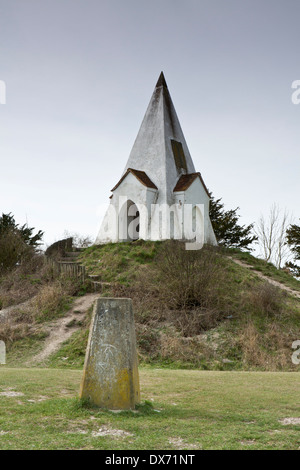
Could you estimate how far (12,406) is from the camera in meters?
5.57

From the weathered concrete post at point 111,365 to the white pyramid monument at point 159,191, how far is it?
55.9 feet

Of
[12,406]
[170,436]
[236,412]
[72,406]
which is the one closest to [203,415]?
[236,412]

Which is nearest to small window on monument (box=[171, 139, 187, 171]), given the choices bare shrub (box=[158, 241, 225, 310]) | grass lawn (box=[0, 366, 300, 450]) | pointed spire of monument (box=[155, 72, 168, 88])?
pointed spire of monument (box=[155, 72, 168, 88])

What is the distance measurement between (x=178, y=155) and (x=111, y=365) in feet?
69.3

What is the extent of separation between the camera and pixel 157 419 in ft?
17.4

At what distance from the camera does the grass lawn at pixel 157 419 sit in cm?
436

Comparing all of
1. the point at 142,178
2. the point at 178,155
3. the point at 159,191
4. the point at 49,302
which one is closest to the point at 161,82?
the point at 178,155

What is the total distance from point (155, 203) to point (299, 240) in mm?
12706

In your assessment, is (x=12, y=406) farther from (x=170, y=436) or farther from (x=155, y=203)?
(x=155, y=203)

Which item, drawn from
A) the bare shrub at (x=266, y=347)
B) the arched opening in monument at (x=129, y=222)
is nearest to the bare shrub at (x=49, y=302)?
the bare shrub at (x=266, y=347)

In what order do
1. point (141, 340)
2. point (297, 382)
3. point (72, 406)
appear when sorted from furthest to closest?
point (141, 340), point (297, 382), point (72, 406)

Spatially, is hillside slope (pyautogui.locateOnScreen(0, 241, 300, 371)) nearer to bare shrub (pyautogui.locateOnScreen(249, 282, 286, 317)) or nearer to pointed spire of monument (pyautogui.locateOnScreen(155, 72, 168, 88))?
bare shrub (pyautogui.locateOnScreen(249, 282, 286, 317))

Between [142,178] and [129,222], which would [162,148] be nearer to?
[142,178]
